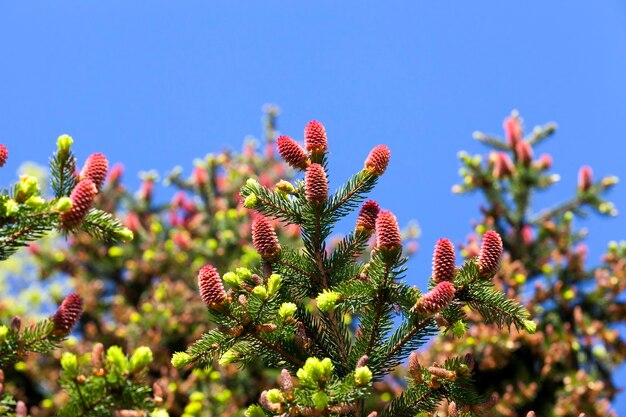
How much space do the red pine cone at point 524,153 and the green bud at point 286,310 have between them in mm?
6275

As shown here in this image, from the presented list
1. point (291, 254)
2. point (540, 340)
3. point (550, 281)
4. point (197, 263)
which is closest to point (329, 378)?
point (291, 254)

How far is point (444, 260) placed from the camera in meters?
2.71

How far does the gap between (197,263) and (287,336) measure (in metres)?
6.21

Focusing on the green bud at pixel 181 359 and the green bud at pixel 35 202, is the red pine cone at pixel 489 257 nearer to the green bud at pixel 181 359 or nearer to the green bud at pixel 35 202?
the green bud at pixel 181 359

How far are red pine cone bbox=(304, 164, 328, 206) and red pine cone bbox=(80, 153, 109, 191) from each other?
0.88 metres

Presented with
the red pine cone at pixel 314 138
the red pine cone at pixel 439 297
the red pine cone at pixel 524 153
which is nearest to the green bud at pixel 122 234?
the red pine cone at pixel 314 138

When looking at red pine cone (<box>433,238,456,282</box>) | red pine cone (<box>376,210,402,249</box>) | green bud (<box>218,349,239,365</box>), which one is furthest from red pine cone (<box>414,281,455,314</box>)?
green bud (<box>218,349,239,365</box>)

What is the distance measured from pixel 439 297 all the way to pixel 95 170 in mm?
1555

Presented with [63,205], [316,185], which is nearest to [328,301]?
[316,185]

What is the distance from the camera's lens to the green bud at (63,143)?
2.88 m

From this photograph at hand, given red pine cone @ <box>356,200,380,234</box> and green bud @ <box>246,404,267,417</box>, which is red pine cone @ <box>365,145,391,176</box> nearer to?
red pine cone @ <box>356,200,380,234</box>

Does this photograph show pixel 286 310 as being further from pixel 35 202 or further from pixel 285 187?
pixel 35 202

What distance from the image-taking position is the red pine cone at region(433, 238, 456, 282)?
107 inches

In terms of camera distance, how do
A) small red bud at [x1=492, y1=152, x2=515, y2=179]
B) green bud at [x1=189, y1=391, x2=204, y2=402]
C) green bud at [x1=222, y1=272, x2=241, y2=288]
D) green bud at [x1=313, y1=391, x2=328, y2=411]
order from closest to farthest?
green bud at [x1=313, y1=391, x2=328, y2=411] → green bud at [x1=222, y1=272, x2=241, y2=288] → green bud at [x1=189, y1=391, x2=204, y2=402] → small red bud at [x1=492, y1=152, x2=515, y2=179]
